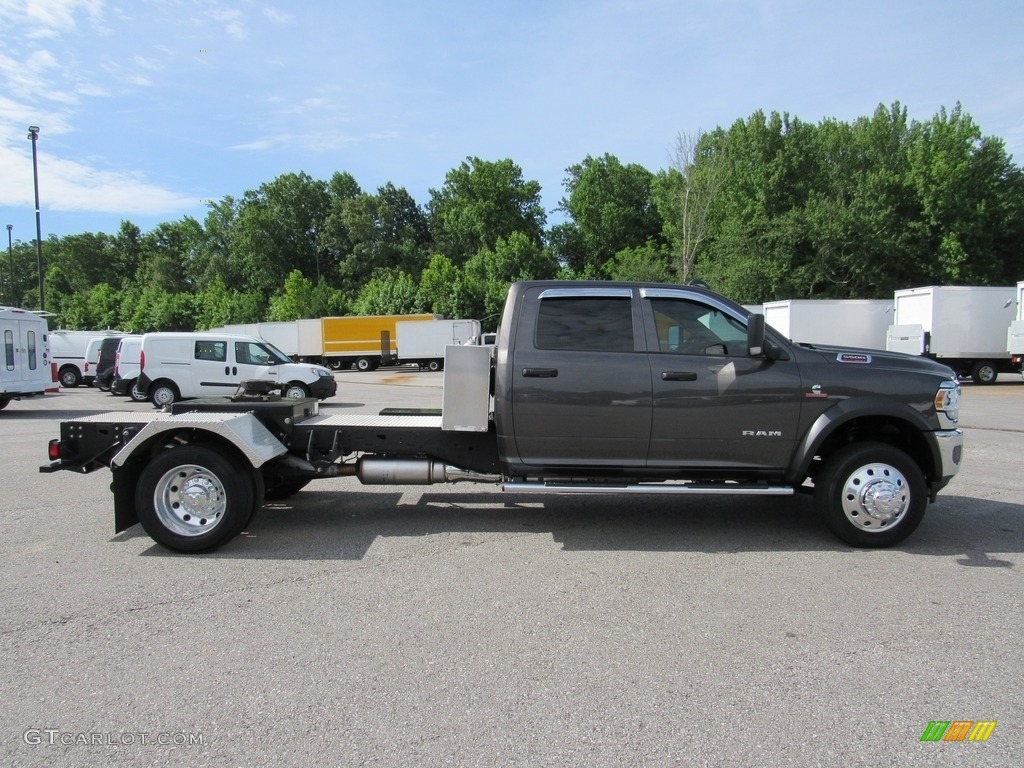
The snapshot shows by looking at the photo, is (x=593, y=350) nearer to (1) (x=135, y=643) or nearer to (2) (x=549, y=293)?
(2) (x=549, y=293)

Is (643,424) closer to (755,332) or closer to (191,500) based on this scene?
(755,332)

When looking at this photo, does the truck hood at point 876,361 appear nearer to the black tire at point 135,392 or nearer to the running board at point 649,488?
the running board at point 649,488

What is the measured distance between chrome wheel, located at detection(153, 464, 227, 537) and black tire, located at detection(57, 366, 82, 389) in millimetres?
24303

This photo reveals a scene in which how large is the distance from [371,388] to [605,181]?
147 feet

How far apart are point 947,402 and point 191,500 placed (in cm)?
611

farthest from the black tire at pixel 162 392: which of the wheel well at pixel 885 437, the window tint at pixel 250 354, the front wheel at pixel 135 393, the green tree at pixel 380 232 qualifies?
the green tree at pixel 380 232

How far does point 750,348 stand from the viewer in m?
5.41

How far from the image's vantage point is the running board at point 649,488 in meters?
5.44

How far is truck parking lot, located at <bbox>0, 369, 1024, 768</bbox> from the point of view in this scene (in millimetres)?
2936

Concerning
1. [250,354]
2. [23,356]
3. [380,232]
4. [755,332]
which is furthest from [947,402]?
[380,232]

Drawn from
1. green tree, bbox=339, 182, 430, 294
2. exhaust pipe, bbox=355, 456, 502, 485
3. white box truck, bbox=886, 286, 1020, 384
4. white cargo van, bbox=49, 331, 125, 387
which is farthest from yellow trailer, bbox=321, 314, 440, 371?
exhaust pipe, bbox=355, 456, 502, 485

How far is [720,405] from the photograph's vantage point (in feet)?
18.0

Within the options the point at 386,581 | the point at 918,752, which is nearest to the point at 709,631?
the point at 918,752

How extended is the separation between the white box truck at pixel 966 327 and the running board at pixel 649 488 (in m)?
22.2
